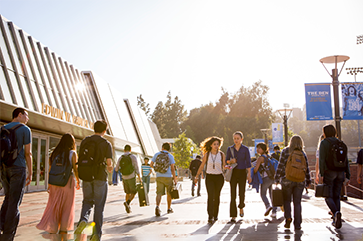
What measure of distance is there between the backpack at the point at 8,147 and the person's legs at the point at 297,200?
4801mm

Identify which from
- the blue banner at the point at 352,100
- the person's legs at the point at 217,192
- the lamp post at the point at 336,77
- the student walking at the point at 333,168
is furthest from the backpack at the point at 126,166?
the blue banner at the point at 352,100

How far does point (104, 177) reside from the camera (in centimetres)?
562

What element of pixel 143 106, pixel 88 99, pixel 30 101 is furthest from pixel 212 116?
pixel 30 101

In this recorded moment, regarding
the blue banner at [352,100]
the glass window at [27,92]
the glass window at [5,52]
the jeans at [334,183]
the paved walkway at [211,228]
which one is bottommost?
the paved walkway at [211,228]

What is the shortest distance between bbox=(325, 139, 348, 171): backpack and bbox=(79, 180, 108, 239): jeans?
4141mm

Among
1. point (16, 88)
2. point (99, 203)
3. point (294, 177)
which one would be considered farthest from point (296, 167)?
point (16, 88)

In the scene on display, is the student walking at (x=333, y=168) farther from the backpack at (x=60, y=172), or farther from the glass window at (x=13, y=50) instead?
the glass window at (x=13, y=50)

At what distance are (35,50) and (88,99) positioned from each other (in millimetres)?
9305

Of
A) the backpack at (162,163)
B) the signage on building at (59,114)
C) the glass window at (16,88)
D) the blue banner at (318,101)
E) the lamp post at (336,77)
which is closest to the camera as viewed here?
the backpack at (162,163)

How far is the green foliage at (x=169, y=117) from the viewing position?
103 metres

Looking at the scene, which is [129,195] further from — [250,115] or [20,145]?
[250,115]

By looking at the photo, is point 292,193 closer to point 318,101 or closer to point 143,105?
point 318,101

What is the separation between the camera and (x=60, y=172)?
5.86m

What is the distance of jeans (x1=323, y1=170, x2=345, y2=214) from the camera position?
6.85 m
